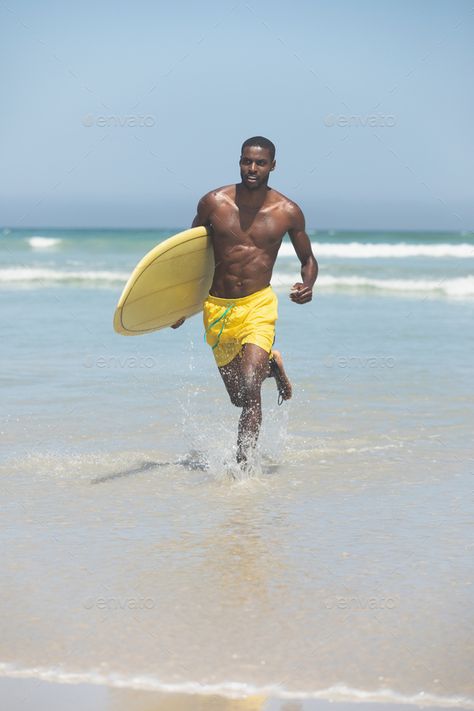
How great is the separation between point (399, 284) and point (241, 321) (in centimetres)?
1675

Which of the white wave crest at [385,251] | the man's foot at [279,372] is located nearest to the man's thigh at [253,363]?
the man's foot at [279,372]

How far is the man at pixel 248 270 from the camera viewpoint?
17.5ft

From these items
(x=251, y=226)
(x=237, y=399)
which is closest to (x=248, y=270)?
(x=251, y=226)

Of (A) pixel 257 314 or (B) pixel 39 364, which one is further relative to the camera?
(B) pixel 39 364

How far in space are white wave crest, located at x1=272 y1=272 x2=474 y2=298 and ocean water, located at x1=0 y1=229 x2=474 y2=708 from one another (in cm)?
1046

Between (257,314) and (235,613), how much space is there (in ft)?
7.42

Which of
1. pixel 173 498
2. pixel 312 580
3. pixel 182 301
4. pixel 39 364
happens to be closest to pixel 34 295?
pixel 39 364

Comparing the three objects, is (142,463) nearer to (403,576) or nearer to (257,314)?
(257,314)

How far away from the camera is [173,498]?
4.89 meters

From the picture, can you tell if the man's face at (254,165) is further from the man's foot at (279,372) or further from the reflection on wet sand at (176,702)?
the reflection on wet sand at (176,702)

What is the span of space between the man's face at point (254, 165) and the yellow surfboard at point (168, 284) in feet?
1.42

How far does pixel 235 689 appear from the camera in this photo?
2938 millimetres

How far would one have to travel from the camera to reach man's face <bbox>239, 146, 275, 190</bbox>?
527cm

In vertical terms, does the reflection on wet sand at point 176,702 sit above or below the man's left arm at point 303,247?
below
